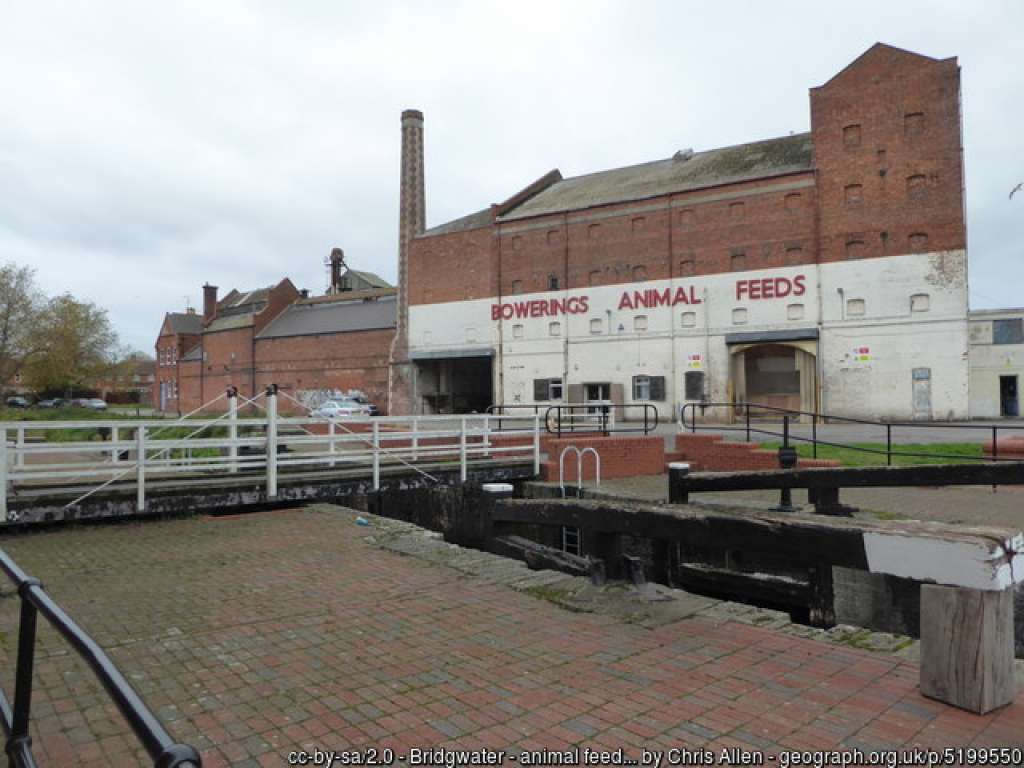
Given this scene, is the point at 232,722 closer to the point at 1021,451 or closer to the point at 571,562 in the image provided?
the point at 571,562

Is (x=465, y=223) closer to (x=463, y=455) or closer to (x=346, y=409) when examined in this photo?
(x=346, y=409)

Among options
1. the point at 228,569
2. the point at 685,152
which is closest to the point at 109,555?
the point at 228,569

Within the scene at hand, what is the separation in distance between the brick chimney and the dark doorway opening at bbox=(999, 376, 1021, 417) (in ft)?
103

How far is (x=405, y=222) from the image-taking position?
45781 mm

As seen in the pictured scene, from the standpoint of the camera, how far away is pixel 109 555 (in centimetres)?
716

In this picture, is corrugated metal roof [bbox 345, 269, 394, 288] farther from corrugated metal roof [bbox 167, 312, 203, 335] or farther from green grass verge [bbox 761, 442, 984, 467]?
green grass verge [bbox 761, 442, 984, 467]

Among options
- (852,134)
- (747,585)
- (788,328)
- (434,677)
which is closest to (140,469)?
(434,677)

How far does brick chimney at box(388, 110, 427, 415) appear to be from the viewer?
45.3 metres

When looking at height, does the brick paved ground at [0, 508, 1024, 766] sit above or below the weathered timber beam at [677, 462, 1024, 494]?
below

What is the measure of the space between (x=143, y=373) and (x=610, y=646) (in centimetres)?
12322

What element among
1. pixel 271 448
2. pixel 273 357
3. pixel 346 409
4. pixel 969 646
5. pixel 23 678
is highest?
pixel 273 357

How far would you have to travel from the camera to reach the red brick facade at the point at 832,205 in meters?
29.8

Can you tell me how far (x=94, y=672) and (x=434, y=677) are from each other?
7.57 ft

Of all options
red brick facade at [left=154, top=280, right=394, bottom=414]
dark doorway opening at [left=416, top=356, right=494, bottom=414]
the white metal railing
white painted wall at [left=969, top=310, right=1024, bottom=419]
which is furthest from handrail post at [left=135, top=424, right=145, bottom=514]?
dark doorway opening at [left=416, top=356, right=494, bottom=414]
